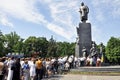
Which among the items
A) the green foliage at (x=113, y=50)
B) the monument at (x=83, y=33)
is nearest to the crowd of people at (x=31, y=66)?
the monument at (x=83, y=33)

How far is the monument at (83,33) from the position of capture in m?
39.7

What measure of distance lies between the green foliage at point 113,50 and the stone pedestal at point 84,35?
57894 millimetres

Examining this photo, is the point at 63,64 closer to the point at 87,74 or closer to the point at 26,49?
the point at 87,74

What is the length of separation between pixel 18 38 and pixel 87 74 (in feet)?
294

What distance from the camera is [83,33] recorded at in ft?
132

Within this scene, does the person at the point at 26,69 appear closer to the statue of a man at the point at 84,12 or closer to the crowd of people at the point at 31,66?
the crowd of people at the point at 31,66

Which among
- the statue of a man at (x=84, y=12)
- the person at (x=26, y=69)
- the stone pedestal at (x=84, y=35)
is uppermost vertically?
the statue of a man at (x=84, y=12)

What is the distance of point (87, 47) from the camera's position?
39.8 meters

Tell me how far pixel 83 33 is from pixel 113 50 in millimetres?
62772

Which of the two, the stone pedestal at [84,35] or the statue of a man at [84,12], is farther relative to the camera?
the statue of a man at [84,12]

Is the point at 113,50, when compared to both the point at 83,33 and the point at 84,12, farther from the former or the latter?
the point at 83,33

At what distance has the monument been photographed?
39656mm

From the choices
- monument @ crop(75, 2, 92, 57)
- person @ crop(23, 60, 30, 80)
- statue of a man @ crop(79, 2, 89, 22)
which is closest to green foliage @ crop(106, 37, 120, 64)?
statue of a man @ crop(79, 2, 89, 22)

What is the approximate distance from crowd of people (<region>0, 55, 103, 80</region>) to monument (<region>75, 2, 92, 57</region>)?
3.42m
